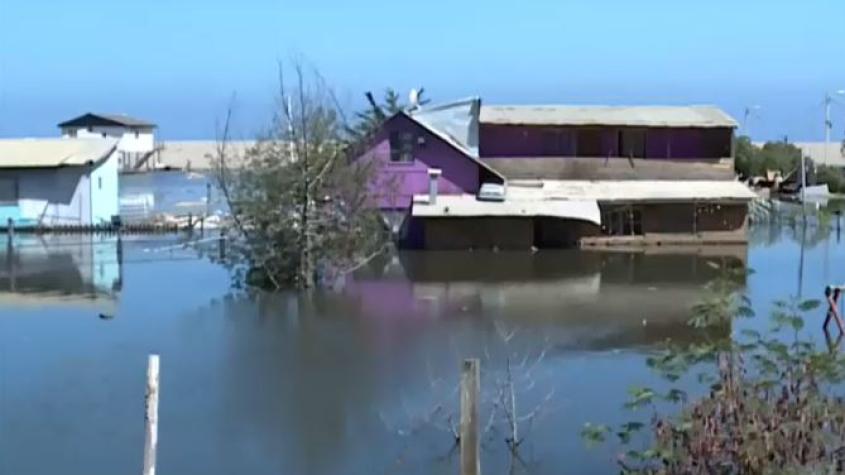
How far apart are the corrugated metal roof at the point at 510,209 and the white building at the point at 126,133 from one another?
3756 cm

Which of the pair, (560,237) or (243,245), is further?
(560,237)

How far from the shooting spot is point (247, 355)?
17.6 metres

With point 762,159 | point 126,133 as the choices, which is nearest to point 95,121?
point 126,133

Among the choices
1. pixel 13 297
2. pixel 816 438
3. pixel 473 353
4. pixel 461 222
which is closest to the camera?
pixel 816 438

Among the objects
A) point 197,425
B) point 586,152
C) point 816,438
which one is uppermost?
point 586,152

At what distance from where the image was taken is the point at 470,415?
806cm

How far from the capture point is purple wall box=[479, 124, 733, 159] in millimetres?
36594

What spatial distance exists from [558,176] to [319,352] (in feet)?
64.9

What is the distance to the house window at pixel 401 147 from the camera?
35406 mm

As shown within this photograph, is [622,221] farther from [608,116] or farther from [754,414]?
[754,414]

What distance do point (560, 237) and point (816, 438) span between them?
27251 mm

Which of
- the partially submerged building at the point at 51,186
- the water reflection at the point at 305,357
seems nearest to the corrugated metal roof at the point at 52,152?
the partially submerged building at the point at 51,186

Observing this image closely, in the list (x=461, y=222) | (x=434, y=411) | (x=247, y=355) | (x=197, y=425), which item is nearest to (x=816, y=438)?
(x=434, y=411)

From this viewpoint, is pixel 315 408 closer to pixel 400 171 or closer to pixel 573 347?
pixel 573 347
